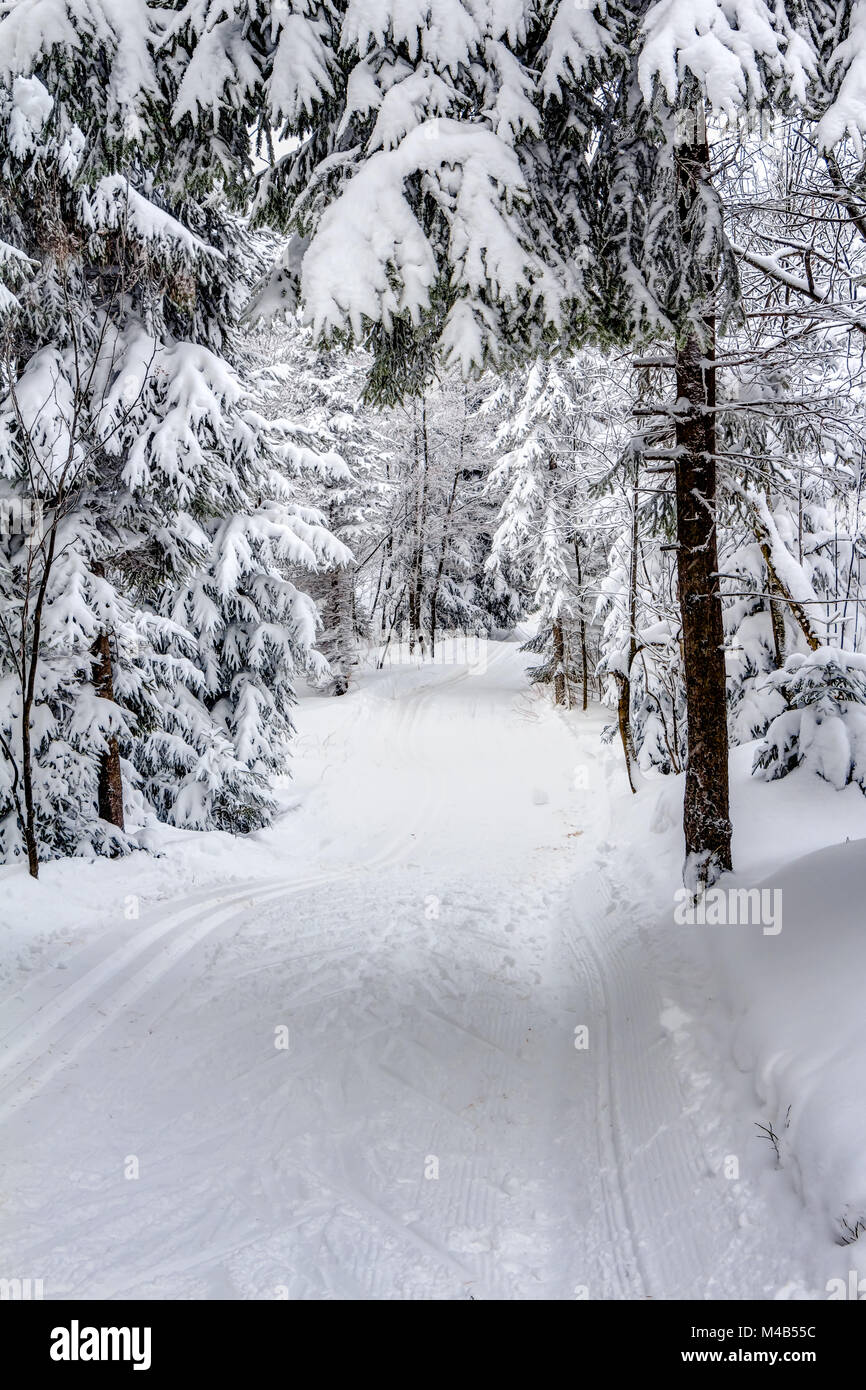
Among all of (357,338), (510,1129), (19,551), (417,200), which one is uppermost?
(417,200)

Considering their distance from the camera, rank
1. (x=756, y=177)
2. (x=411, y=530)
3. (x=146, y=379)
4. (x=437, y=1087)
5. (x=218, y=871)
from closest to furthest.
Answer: (x=437, y=1087)
(x=756, y=177)
(x=146, y=379)
(x=218, y=871)
(x=411, y=530)

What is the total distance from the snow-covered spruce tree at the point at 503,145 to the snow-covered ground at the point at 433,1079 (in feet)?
13.9

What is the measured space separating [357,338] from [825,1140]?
4522mm

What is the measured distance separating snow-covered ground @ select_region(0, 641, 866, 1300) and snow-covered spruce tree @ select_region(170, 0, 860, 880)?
4243mm

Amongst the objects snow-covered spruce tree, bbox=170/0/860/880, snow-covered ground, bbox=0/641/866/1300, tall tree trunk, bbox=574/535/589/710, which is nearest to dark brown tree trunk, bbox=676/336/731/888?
snow-covered ground, bbox=0/641/866/1300

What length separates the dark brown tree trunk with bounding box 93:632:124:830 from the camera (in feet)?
26.5

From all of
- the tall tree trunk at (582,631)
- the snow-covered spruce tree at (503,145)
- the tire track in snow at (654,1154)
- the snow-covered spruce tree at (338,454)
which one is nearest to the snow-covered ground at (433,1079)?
the tire track in snow at (654,1154)

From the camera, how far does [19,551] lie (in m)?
7.75

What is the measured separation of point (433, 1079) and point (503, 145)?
17.8 feet

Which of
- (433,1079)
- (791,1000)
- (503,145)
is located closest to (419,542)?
(503,145)

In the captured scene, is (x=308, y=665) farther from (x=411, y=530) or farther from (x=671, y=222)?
(x=411, y=530)

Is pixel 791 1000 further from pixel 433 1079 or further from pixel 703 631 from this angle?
pixel 703 631

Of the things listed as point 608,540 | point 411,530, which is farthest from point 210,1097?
point 411,530

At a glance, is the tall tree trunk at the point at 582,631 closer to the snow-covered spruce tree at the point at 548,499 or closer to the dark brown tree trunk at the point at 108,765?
the snow-covered spruce tree at the point at 548,499
